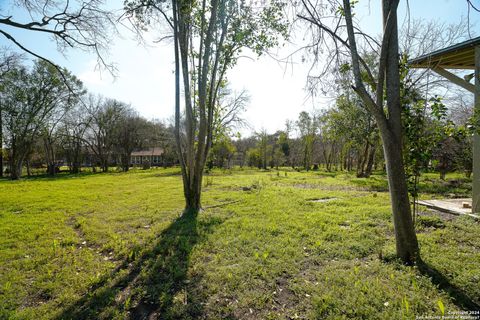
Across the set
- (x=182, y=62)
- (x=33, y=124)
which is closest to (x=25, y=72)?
(x=33, y=124)

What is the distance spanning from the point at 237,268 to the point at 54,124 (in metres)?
30.2

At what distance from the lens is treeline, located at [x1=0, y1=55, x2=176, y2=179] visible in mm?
20266

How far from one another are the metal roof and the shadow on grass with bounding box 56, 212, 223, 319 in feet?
19.5

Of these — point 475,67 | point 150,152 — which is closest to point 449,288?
point 475,67

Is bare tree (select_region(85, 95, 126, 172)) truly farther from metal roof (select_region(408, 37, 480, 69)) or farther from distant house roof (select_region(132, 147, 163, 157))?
metal roof (select_region(408, 37, 480, 69))

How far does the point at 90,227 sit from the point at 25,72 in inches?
944

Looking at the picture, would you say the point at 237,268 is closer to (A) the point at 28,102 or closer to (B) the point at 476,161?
(B) the point at 476,161

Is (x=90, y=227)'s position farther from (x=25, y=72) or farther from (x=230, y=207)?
(x=25, y=72)

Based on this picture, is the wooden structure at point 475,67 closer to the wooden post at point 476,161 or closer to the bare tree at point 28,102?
the wooden post at point 476,161

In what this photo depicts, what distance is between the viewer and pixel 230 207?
7328mm

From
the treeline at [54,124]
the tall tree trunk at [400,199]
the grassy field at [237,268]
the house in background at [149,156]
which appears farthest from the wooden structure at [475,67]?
the house in background at [149,156]

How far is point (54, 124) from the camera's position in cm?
2459

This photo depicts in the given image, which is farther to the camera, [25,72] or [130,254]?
[25,72]

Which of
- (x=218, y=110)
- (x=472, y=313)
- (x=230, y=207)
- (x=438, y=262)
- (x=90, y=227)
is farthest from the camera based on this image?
(x=218, y=110)
